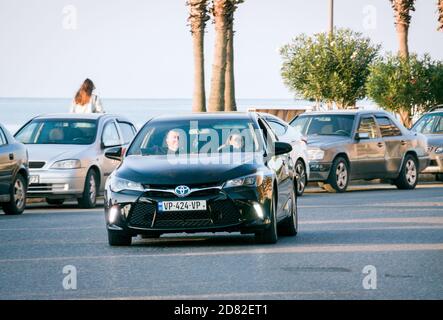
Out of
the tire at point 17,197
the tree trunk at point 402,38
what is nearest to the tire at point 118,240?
the tire at point 17,197

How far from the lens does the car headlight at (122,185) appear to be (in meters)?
15.2

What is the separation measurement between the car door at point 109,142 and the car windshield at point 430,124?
10.3 metres

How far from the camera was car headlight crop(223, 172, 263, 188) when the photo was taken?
15.2m

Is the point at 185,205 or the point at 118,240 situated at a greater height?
the point at 185,205

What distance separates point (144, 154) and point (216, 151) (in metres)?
0.84

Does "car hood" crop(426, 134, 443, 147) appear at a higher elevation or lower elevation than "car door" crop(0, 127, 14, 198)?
lower

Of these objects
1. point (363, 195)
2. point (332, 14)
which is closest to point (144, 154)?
point (363, 195)

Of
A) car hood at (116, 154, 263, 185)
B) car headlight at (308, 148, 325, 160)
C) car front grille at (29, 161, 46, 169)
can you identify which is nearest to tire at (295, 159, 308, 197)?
car headlight at (308, 148, 325, 160)

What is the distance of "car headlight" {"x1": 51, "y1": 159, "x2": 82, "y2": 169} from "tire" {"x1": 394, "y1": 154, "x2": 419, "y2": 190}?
9.00 meters

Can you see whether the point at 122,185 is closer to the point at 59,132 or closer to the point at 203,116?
the point at 203,116

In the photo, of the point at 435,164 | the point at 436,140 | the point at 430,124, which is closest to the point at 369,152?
the point at 435,164

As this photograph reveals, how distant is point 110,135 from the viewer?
25219 millimetres

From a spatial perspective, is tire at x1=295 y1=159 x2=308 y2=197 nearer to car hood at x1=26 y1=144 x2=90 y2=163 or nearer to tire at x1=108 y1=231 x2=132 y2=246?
car hood at x1=26 y1=144 x2=90 y2=163

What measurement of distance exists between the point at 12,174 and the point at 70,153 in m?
2.21
